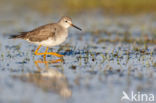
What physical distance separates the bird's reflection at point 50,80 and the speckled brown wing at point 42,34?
1.61 meters

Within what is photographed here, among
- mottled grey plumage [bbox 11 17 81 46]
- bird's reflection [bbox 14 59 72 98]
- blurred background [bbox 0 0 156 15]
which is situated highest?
blurred background [bbox 0 0 156 15]

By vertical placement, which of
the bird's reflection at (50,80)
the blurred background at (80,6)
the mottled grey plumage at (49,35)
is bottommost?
the bird's reflection at (50,80)

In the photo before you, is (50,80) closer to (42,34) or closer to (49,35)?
(49,35)

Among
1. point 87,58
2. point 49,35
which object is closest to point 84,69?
point 87,58

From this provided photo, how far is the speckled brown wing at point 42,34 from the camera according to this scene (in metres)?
11.4

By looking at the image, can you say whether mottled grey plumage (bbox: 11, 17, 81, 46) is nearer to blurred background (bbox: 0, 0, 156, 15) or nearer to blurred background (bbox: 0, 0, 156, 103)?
blurred background (bbox: 0, 0, 156, 103)

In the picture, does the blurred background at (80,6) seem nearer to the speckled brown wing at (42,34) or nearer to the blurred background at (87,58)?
the blurred background at (87,58)

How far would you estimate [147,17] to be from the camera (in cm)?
2016

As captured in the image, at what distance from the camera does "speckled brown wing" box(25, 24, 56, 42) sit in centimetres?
1138

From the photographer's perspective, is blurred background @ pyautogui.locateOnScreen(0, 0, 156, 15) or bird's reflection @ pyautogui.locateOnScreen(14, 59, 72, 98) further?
blurred background @ pyautogui.locateOnScreen(0, 0, 156, 15)

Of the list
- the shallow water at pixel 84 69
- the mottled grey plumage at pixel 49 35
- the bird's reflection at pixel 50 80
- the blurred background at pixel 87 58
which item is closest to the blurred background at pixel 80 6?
the blurred background at pixel 87 58

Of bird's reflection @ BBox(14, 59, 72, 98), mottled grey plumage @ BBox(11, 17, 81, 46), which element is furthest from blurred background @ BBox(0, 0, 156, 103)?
mottled grey plumage @ BBox(11, 17, 81, 46)

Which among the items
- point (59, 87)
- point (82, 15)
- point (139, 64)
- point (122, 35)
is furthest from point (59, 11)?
point (59, 87)

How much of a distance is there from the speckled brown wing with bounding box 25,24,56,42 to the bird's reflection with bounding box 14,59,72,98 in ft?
5.28
